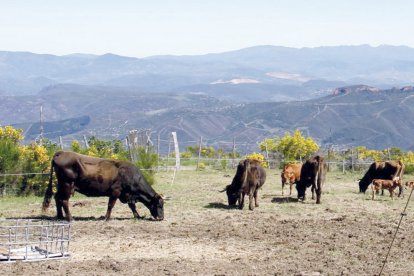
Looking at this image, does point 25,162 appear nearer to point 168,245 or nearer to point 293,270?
point 168,245

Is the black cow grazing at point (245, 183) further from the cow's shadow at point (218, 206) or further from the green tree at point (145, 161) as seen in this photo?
the green tree at point (145, 161)

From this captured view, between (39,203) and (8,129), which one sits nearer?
(39,203)

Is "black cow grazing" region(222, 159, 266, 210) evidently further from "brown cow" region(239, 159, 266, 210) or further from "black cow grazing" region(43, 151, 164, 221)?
"black cow grazing" region(43, 151, 164, 221)

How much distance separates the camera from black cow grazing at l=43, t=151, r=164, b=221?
19734mm

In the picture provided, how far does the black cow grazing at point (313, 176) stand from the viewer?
24.1 meters

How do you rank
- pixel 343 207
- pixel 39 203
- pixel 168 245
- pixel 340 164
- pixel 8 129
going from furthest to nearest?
pixel 340 164
pixel 8 129
pixel 39 203
pixel 343 207
pixel 168 245

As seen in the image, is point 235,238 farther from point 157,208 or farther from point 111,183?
point 111,183

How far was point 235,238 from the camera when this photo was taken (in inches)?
689

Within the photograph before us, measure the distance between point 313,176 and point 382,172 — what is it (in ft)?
16.7

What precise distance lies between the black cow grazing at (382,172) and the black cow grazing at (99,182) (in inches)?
420

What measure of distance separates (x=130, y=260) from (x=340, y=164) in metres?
32.2

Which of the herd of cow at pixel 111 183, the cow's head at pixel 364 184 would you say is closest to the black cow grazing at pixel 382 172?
the cow's head at pixel 364 184

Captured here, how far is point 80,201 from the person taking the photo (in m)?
24.9

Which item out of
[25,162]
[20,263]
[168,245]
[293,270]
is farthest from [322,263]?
[25,162]
